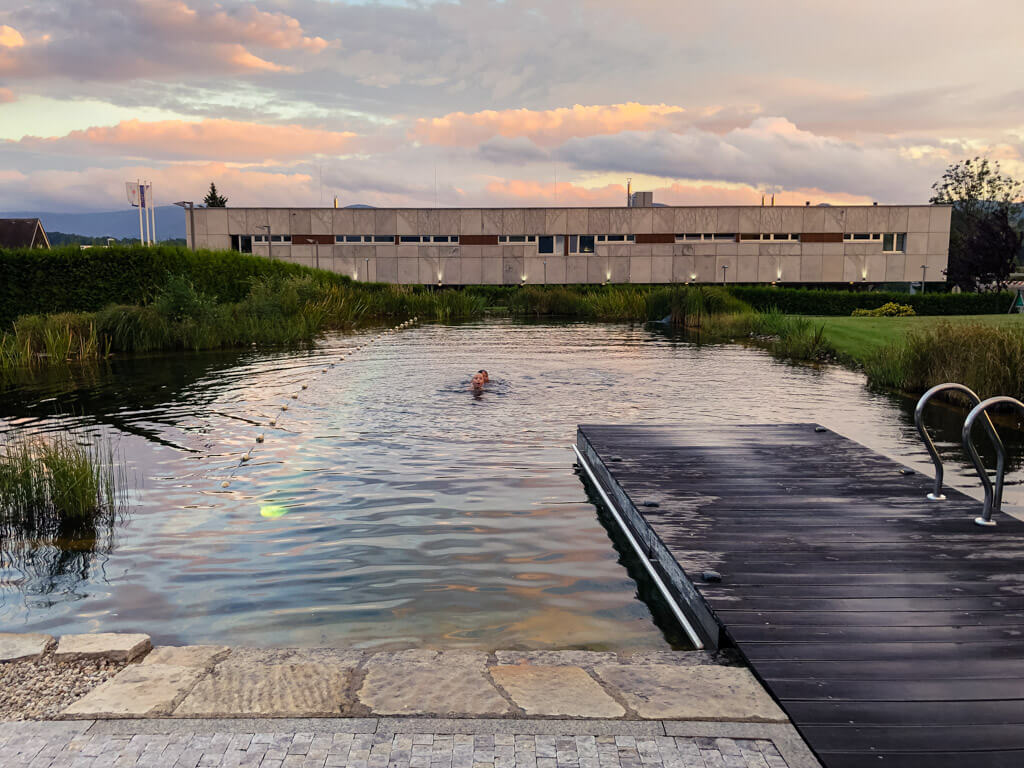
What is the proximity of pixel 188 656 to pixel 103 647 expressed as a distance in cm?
41

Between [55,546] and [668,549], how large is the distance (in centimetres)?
441

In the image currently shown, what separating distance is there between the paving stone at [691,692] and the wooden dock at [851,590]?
0.33 ft

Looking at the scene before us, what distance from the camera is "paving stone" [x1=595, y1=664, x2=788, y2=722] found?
296cm

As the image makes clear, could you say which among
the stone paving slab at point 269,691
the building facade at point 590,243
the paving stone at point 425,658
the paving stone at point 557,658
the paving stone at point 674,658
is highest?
the building facade at point 590,243

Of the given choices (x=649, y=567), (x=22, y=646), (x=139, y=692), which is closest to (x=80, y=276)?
(x=22, y=646)

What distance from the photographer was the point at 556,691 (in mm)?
3137

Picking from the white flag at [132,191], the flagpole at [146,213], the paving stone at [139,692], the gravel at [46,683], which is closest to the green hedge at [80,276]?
the flagpole at [146,213]

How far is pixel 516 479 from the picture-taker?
25.1ft

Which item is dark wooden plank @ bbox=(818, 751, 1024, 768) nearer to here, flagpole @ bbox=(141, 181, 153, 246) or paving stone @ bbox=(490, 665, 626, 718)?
paving stone @ bbox=(490, 665, 626, 718)

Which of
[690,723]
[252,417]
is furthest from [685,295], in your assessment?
[690,723]

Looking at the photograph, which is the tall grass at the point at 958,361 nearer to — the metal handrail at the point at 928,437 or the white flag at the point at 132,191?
the metal handrail at the point at 928,437

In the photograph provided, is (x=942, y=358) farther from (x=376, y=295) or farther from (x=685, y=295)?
(x=376, y=295)

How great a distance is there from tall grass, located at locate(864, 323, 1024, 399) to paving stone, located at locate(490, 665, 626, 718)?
31.9 feet

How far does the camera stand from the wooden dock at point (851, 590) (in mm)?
2902
